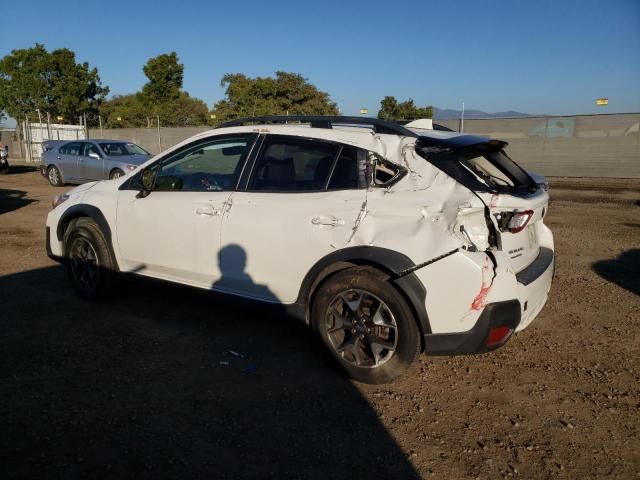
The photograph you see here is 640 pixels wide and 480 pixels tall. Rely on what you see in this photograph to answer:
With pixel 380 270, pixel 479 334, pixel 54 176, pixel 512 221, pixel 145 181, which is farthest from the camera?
pixel 54 176

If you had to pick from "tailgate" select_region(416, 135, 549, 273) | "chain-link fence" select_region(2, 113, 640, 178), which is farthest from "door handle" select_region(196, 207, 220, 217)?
"chain-link fence" select_region(2, 113, 640, 178)

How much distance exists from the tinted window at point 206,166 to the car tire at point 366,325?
1246 mm

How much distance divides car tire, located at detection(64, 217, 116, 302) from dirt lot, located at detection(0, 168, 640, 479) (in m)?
0.17

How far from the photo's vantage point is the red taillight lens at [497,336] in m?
3.05

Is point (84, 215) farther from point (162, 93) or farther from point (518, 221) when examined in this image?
point (162, 93)

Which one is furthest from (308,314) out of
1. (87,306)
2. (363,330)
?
(87,306)

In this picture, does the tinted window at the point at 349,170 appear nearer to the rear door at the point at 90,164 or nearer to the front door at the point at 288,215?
the front door at the point at 288,215

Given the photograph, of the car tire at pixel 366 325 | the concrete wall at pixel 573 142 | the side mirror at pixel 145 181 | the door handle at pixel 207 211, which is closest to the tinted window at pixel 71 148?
the side mirror at pixel 145 181

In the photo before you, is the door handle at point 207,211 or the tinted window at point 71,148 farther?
the tinted window at point 71,148

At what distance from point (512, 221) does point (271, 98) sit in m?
38.6

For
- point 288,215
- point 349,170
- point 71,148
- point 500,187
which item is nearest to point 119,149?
point 71,148

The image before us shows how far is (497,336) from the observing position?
309cm

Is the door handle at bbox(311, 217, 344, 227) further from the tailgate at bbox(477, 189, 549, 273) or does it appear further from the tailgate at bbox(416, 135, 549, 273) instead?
the tailgate at bbox(477, 189, 549, 273)

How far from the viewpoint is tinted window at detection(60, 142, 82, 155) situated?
15.2 m
